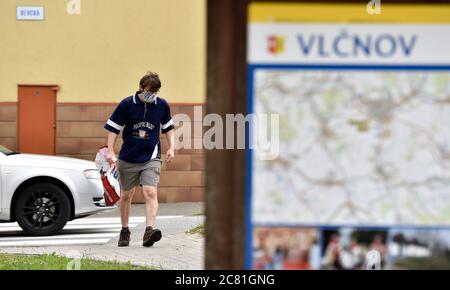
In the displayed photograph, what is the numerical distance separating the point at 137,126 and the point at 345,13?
556cm

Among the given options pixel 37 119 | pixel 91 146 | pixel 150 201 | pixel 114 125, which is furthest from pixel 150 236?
pixel 37 119

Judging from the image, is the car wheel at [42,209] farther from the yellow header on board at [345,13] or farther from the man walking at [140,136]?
the yellow header on board at [345,13]

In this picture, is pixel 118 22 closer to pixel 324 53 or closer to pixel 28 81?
pixel 28 81

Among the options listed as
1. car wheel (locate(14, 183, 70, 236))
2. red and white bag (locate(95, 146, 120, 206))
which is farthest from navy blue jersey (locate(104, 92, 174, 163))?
car wheel (locate(14, 183, 70, 236))

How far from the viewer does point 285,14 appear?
15.8 feet

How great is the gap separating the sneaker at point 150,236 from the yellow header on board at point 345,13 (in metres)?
5.84

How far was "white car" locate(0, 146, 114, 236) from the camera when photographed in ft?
39.0

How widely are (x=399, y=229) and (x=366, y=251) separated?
7.4 inches

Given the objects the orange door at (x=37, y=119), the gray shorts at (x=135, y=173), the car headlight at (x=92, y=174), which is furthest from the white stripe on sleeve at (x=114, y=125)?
the orange door at (x=37, y=119)

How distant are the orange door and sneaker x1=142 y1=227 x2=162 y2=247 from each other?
6920mm

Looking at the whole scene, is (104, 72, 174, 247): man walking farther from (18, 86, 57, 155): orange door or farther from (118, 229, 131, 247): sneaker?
(18, 86, 57, 155): orange door

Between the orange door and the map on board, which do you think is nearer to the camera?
the map on board
